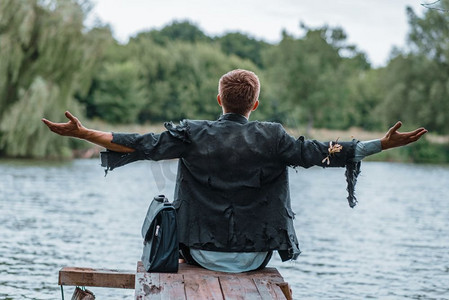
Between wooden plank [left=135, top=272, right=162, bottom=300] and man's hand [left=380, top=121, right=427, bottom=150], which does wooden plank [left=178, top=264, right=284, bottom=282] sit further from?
man's hand [left=380, top=121, right=427, bottom=150]

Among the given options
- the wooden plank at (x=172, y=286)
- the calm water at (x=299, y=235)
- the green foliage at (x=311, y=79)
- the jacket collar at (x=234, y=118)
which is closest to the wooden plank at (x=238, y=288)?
the wooden plank at (x=172, y=286)

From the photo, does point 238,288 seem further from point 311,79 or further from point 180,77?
point 311,79

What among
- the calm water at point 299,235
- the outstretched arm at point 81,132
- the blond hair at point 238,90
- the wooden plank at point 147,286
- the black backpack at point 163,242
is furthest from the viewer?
the calm water at point 299,235

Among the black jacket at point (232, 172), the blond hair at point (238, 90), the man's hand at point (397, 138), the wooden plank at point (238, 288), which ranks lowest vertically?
the wooden plank at point (238, 288)

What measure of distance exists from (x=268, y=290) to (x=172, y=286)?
50 cm

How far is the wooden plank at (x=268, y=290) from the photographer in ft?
14.3

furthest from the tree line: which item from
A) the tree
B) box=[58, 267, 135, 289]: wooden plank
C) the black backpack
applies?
the black backpack

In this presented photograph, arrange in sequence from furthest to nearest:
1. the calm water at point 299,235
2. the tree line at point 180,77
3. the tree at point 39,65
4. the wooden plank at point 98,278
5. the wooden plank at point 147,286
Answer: the tree line at point 180,77, the tree at point 39,65, the calm water at point 299,235, the wooden plank at point 98,278, the wooden plank at point 147,286

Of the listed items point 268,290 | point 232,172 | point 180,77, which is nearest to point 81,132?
point 232,172

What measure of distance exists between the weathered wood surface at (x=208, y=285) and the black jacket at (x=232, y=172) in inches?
7.3

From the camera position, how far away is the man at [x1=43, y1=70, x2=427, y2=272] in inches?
189

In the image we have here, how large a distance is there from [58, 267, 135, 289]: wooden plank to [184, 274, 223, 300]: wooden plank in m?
0.80

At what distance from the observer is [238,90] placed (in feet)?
16.0

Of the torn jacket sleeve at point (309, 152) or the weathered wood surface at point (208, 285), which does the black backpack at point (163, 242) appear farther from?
the torn jacket sleeve at point (309, 152)
